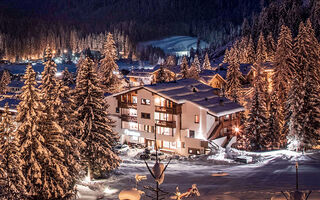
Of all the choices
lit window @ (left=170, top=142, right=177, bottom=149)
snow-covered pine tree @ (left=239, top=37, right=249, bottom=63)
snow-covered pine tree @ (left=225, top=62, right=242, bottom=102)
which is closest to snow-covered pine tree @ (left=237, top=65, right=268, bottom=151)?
lit window @ (left=170, top=142, right=177, bottom=149)

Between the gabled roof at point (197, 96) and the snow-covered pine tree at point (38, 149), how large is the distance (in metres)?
28.2

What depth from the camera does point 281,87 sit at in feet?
215

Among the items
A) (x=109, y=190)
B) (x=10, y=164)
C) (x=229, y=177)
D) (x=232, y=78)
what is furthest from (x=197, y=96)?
(x=10, y=164)

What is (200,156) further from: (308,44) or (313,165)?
(308,44)

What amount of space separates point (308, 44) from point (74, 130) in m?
43.7

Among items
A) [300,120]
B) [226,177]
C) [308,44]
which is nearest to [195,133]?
[300,120]

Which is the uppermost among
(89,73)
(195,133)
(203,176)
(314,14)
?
(314,14)

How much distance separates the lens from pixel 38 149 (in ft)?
97.9

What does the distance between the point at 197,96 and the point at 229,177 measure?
76.5 ft

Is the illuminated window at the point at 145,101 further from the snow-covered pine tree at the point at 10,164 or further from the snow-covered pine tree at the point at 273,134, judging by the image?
the snow-covered pine tree at the point at 10,164

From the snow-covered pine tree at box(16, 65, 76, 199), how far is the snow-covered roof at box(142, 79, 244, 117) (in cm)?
2820

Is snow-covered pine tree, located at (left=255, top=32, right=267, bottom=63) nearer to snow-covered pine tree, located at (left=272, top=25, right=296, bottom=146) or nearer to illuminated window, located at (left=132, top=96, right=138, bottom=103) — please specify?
snow-covered pine tree, located at (left=272, top=25, right=296, bottom=146)

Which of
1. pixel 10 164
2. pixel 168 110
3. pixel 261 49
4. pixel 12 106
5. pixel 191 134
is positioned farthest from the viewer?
pixel 261 49

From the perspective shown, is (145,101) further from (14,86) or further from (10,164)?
(14,86)
